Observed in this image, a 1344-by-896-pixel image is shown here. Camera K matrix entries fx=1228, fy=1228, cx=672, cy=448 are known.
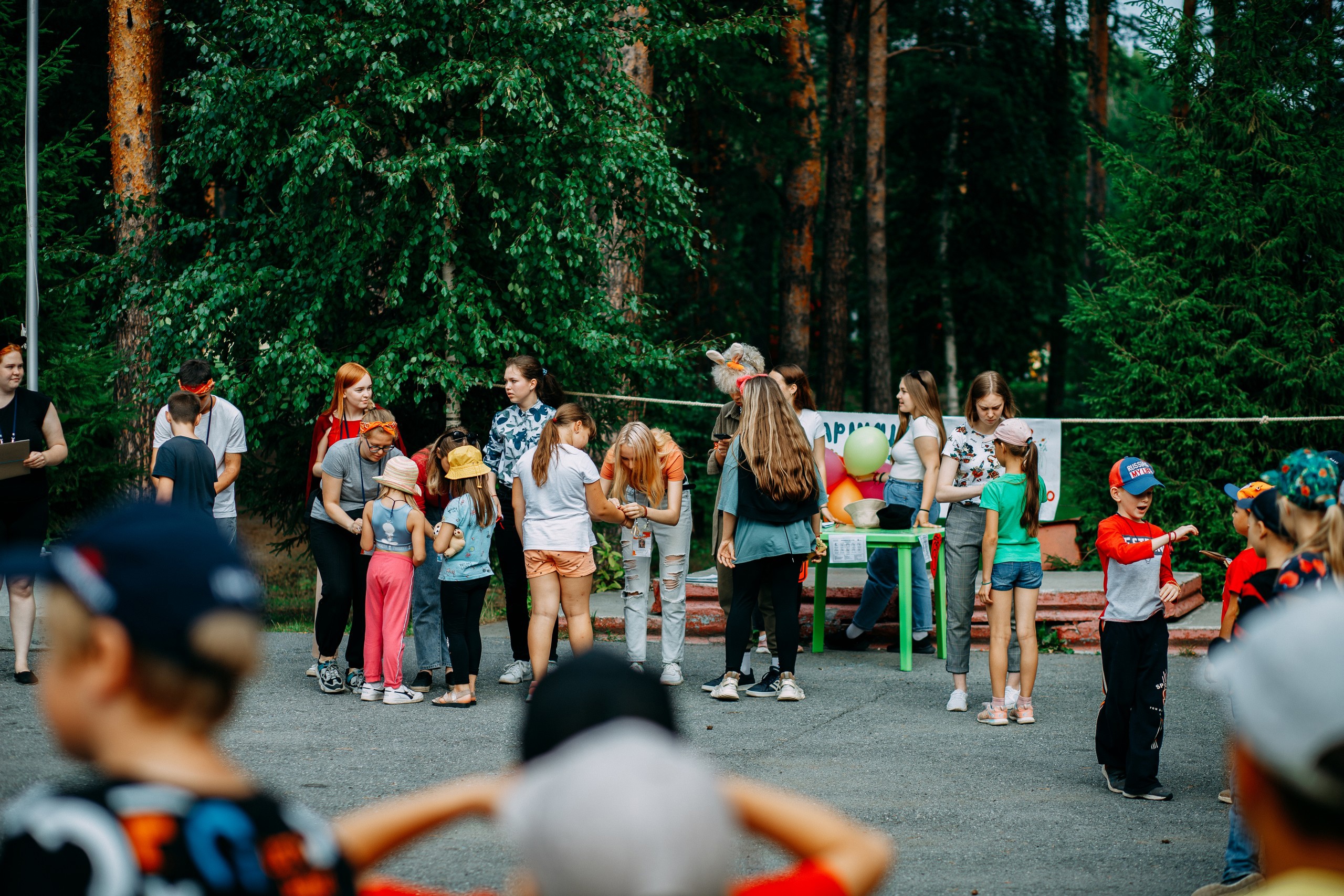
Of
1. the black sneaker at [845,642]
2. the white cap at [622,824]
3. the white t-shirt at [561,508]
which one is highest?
the white cap at [622,824]

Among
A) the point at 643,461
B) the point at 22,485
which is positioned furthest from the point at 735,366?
the point at 22,485

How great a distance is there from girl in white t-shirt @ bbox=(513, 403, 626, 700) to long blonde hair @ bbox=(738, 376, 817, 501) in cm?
93

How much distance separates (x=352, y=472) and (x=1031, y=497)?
3.83 m

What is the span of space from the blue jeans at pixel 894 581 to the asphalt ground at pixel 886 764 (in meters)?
0.64

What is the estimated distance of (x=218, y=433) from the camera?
7.60 m

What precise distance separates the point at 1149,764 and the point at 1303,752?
4438 millimetres

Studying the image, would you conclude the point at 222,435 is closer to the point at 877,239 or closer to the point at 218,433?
the point at 218,433

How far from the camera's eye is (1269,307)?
34.8 feet

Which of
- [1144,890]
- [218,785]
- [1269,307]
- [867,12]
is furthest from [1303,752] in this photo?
[867,12]

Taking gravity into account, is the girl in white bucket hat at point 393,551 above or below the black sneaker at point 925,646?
above

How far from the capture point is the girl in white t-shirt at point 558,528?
6.98 meters

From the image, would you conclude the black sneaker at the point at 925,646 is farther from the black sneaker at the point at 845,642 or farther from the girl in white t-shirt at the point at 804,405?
the girl in white t-shirt at the point at 804,405

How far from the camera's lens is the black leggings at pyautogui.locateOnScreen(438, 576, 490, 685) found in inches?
278

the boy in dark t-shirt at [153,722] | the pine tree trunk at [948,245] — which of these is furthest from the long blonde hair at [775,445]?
the pine tree trunk at [948,245]
